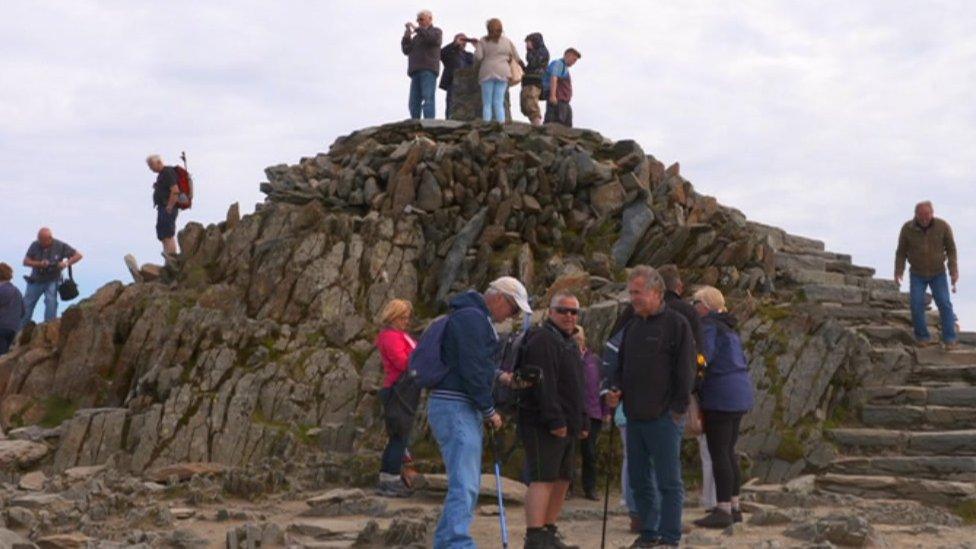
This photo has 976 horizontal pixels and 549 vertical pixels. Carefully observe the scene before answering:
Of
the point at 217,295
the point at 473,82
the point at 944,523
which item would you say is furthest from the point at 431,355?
the point at 473,82

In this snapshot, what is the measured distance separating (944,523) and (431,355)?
27.6 feet

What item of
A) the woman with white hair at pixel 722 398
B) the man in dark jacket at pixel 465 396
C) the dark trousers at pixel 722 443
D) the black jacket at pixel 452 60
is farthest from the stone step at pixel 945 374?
the black jacket at pixel 452 60

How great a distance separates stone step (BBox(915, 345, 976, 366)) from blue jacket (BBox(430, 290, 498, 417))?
13693mm

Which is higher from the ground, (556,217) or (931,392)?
(556,217)

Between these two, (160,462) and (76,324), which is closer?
(160,462)

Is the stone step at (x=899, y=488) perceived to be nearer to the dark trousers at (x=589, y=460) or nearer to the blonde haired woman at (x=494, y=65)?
the dark trousers at (x=589, y=460)

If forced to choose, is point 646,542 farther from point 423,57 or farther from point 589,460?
point 423,57

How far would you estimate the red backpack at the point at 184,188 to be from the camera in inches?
1068

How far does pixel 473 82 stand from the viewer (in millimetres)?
31203

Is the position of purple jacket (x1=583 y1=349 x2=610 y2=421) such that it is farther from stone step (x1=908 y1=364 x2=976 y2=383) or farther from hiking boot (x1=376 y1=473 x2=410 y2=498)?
stone step (x1=908 y1=364 x2=976 y2=383)

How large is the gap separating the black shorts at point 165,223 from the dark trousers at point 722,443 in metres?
17.0

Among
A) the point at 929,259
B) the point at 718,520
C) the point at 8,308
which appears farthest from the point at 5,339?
the point at 929,259

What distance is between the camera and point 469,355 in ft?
35.7

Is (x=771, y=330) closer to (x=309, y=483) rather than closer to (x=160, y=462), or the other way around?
(x=309, y=483)
